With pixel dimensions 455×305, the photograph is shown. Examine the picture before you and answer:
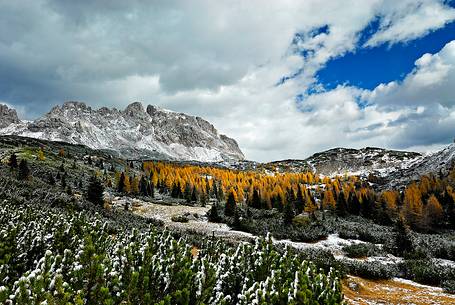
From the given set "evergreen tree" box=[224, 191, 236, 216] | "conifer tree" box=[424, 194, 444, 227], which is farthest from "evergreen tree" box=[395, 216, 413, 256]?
"conifer tree" box=[424, 194, 444, 227]

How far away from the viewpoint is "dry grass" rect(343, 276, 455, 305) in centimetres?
1218

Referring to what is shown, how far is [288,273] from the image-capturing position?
753 cm

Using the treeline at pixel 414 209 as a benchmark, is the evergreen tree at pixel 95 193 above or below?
above

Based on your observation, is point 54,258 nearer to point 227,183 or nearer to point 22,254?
point 22,254

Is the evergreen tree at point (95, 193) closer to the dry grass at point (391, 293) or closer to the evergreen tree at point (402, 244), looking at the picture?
the evergreen tree at point (402, 244)

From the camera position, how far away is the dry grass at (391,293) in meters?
12.2

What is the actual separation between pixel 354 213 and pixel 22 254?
229ft

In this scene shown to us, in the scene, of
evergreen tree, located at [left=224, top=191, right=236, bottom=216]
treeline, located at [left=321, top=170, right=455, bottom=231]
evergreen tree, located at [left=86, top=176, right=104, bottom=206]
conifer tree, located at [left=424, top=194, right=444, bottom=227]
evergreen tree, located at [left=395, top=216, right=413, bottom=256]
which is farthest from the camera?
treeline, located at [left=321, top=170, right=455, bottom=231]

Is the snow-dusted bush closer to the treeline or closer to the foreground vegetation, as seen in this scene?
the foreground vegetation

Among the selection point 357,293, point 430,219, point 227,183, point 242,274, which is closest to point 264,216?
point 430,219

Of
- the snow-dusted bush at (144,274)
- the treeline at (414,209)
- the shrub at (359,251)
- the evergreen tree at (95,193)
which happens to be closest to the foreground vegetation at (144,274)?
the snow-dusted bush at (144,274)

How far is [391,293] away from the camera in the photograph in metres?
13.6

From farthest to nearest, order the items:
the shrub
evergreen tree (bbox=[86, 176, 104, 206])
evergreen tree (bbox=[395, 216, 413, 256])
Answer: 1. evergreen tree (bbox=[86, 176, 104, 206])
2. evergreen tree (bbox=[395, 216, 413, 256])
3. the shrub

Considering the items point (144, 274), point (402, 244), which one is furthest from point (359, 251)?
point (144, 274)
